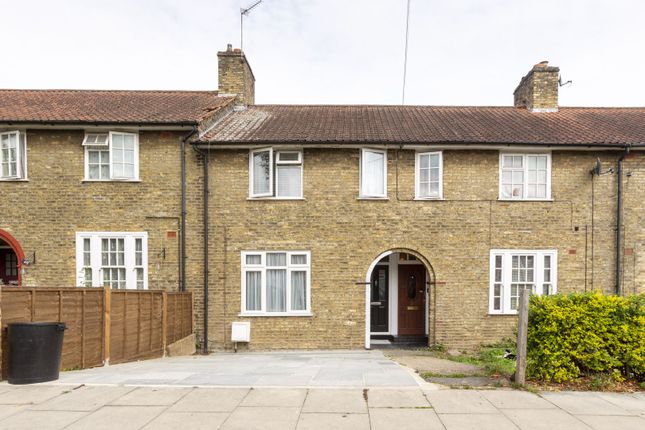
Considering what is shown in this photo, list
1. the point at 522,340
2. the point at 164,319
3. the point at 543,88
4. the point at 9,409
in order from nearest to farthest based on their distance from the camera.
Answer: the point at 9,409 → the point at 522,340 → the point at 164,319 → the point at 543,88

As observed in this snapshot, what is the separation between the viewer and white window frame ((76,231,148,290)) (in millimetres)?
10414

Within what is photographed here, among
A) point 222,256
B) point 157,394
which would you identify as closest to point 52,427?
point 157,394

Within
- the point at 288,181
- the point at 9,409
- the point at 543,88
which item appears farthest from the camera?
the point at 543,88

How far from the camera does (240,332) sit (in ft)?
34.1

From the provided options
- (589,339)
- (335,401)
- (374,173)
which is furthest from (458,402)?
(374,173)

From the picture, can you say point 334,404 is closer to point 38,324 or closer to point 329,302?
point 38,324

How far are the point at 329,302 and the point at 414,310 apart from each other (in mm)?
3300

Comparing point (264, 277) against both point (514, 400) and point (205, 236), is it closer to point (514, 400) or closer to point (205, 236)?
point (205, 236)

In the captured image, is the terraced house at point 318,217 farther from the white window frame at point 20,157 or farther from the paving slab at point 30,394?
the paving slab at point 30,394

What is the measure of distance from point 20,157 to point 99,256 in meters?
3.47

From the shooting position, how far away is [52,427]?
4430mm

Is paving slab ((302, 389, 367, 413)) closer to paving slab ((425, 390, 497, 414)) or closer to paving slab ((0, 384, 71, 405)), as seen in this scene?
paving slab ((425, 390, 497, 414))

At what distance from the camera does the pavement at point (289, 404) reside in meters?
4.59

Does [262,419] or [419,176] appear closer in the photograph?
[262,419]
